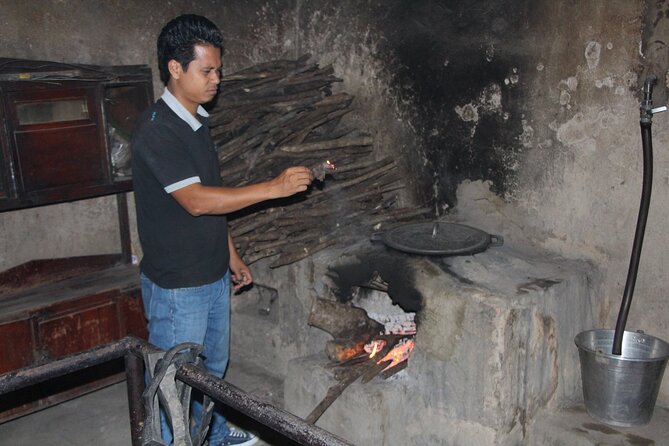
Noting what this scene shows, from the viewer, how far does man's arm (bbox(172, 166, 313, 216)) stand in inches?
126

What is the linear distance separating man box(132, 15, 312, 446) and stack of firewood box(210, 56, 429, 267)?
1106 millimetres

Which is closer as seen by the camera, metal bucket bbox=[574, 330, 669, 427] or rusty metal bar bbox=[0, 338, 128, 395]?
rusty metal bar bbox=[0, 338, 128, 395]

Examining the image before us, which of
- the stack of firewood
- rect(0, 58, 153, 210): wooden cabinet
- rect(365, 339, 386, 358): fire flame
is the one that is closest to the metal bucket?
rect(365, 339, 386, 358): fire flame

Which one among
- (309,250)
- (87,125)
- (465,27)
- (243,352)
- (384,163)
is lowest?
(243,352)

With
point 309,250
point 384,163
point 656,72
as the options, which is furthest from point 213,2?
point 656,72

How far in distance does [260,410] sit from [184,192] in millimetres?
1475

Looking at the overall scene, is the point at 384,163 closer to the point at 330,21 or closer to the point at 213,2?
the point at 330,21

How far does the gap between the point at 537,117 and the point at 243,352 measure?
113 inches

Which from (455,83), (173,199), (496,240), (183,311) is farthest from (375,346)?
(455,83)

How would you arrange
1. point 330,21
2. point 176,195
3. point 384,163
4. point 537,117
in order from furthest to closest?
point 330,21 → point 384,163 → point 537,117 → point 176,195

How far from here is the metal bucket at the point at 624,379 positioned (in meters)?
3.76

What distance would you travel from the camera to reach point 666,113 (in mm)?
3900

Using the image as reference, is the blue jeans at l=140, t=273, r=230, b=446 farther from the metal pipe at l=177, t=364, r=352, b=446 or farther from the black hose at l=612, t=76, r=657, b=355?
the black hose at l=612, t=76, r=657, b=355

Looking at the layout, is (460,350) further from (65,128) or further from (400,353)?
(65,128)
